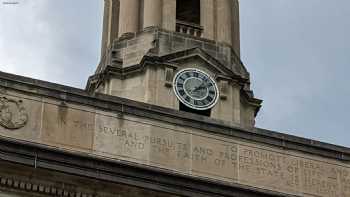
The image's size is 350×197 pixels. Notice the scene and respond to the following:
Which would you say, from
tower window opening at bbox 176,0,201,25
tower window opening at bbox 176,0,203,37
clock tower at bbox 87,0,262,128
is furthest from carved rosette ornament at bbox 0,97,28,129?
tower window opening at bbox 176,0,201,25

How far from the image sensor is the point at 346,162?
3241cm

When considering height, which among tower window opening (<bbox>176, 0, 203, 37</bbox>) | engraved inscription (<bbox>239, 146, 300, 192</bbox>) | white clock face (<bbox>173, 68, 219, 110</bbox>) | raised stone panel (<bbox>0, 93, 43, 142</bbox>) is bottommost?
engraved inscription (<bbox>239, 146, 300, 192</bbox>)

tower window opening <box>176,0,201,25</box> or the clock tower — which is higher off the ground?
tower window opening <box>176,0,201,25</box>

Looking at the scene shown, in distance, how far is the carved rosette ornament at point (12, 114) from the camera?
95.8 ft

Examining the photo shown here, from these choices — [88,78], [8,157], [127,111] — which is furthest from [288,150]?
[88,78]

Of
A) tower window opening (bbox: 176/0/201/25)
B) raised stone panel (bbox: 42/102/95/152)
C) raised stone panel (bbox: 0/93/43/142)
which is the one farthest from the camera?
tower window opening (bbox: 176/0/201/25)

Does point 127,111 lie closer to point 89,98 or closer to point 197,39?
point 89,98

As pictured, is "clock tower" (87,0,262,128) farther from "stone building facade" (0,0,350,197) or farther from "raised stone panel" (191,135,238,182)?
"raised stone panel" (191,135,238,182)

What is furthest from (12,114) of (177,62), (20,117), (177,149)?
(177,62)

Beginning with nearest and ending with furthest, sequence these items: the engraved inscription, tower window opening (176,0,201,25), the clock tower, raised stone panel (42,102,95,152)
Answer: raised stone panel (42,102,95,152)
the engraved inscription
the clock tower
tower window opening (176,0,201,25)

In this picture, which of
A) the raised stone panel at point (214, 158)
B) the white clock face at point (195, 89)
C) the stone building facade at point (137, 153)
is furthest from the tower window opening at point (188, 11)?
the raised stone panel at point (214, 158)

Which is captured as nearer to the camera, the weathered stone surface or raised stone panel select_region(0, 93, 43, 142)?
raised stone panel select_region(0, 93, 43, 142)

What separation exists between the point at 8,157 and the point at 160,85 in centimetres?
1265

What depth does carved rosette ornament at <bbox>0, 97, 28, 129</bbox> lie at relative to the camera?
95.8ft
